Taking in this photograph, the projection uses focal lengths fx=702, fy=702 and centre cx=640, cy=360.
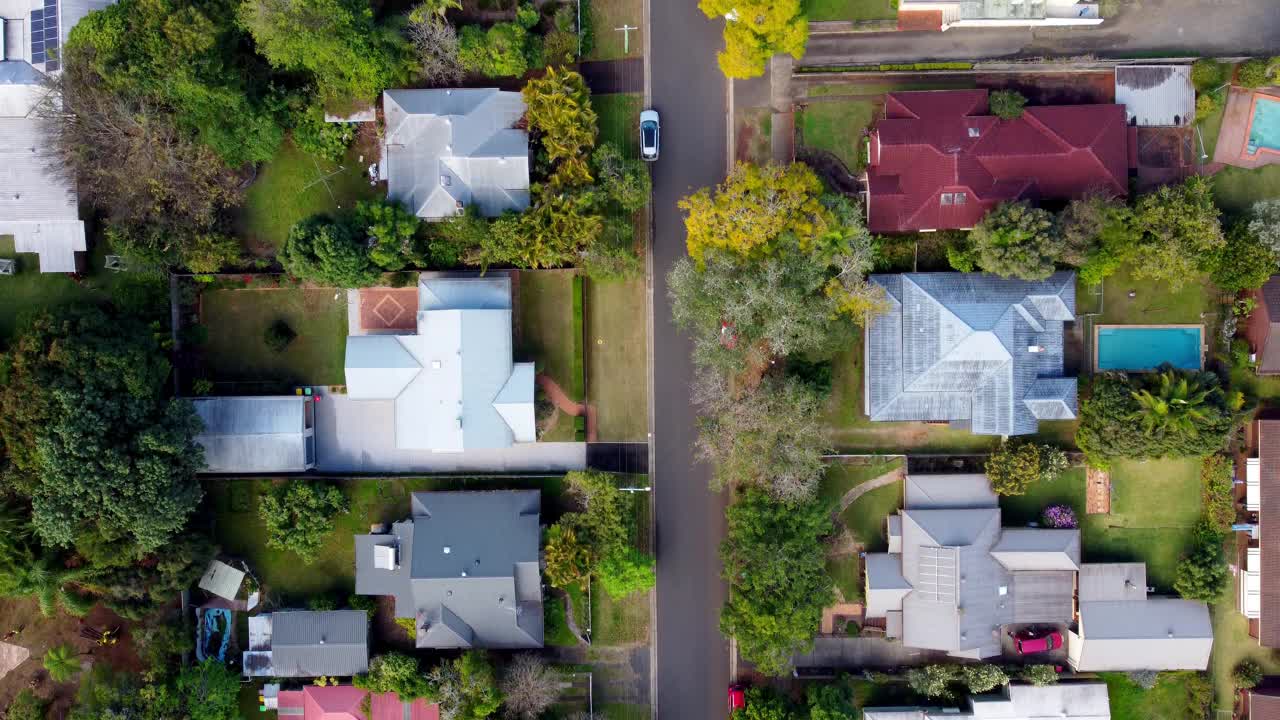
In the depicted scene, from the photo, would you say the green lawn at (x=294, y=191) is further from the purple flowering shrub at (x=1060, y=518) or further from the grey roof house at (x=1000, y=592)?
the purple flowering shrub at (x=1060, y=518)

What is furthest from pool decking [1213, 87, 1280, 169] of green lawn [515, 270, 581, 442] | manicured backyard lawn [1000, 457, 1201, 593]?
green lawn [515, 270, 581, 442]

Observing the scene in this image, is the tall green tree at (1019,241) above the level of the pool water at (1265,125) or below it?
below

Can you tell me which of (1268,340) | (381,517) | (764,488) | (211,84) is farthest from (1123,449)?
(211,84)

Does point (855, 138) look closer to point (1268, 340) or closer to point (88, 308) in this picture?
point (1268, 340)

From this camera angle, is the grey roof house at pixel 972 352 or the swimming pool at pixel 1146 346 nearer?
the grey roof house at pixel 972 352

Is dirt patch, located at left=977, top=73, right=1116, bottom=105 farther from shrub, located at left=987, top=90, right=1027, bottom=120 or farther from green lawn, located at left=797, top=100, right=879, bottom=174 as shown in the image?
green lawn, located at left=797, top=100, right=879, bottom=174

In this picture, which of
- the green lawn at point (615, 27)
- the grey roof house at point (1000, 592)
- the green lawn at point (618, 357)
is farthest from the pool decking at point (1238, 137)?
the green lawn at point (618, 357)
